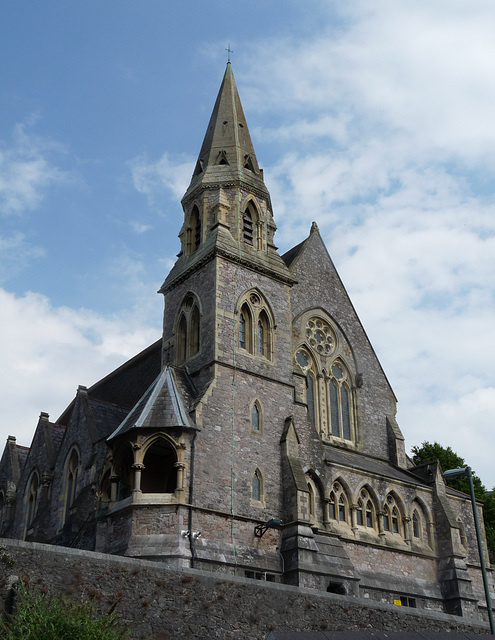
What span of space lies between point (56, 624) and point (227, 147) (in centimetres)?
2442

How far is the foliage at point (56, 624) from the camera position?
1379 centimetres

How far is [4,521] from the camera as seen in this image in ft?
118

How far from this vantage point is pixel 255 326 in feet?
99.4

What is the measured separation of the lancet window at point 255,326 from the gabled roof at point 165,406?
2786mm

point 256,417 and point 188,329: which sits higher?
point 188,329

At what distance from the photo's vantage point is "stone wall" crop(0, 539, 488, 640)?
16906 millimetres

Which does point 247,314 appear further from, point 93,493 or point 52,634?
point 52,634

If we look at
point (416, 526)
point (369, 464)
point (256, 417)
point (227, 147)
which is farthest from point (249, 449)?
point (227, 147)

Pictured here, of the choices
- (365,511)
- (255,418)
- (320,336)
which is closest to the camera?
(255,418)

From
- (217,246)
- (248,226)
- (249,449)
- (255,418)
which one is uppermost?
(248,226)

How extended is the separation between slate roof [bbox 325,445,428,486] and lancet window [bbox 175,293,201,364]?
258 inches

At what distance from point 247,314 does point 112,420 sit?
726 cm

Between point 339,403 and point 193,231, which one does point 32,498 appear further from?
point 339,403

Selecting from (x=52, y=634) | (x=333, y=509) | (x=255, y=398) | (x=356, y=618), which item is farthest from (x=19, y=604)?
(x=333, y=509)
